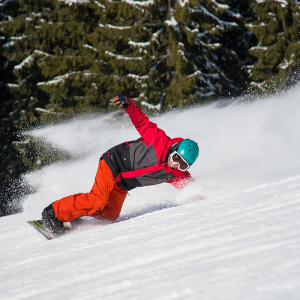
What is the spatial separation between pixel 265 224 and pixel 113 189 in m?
2.33

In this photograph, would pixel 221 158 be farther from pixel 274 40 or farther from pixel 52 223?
pixel 274 40

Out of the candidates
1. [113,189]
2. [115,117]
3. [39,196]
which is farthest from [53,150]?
[113,189]

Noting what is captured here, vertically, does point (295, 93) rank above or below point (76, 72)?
above

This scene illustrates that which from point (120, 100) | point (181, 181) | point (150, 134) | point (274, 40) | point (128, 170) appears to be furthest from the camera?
point (274, 40)

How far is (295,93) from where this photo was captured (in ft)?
21.4

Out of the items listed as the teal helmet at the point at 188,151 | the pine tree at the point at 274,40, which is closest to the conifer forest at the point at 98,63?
the pine tree at the point at 274,40

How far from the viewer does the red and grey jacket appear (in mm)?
3928

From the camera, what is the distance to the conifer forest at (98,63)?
15047 millimetres

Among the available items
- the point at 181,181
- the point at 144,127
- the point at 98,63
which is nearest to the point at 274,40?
the point at 98,63

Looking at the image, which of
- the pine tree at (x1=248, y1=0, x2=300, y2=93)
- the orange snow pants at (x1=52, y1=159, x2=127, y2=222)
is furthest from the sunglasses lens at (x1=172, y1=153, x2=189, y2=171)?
the pine tree at (x1=248, y1=0, x2=300, y2=93)

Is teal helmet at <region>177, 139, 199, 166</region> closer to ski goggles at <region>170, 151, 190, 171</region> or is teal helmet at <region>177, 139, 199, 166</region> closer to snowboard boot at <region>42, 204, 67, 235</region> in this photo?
ski goggles at <region>170, 151, 190, 171</region>

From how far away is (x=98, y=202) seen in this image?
12.9ft

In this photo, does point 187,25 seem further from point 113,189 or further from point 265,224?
point 265,224

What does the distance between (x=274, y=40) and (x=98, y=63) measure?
298 inches
